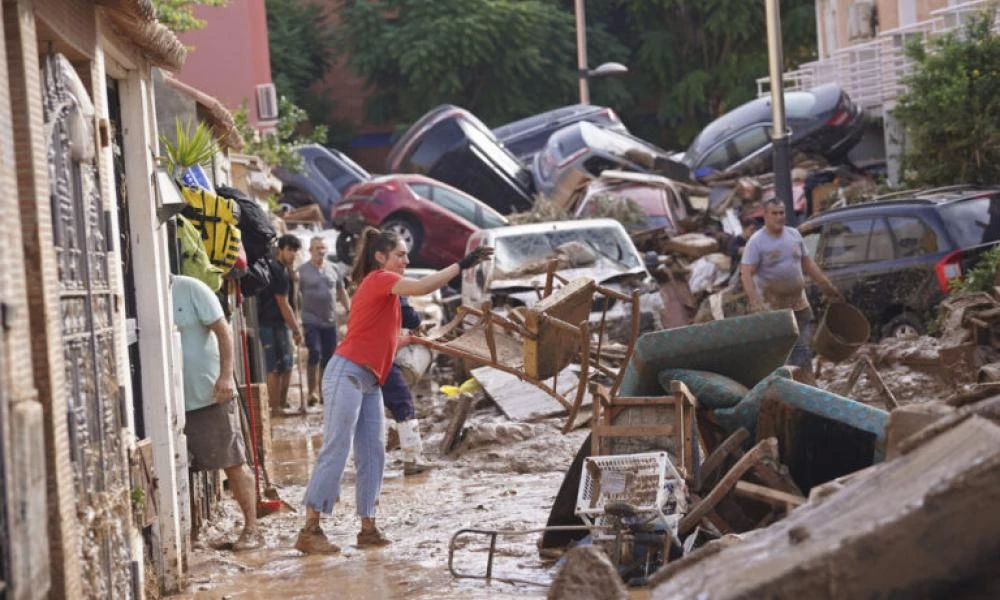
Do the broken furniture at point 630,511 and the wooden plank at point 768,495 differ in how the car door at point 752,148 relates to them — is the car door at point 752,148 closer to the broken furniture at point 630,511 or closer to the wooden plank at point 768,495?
the broken furniture at point 630,511

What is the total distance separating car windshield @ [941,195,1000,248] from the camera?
50.0 feet

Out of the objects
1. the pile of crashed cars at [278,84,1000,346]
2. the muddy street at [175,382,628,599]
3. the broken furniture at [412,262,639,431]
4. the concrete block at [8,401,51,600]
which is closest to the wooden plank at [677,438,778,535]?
the muddy street at [175,382,628,599]

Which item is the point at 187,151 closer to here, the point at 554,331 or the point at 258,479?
the point at 258,479

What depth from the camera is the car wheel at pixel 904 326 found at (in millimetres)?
15438

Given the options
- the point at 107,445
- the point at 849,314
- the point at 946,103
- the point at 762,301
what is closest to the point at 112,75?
the point at 107,445

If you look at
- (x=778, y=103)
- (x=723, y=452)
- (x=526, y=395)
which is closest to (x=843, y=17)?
(x=778, y=103)

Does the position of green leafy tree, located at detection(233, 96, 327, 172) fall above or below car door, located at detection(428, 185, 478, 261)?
above

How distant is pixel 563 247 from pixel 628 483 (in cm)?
1103

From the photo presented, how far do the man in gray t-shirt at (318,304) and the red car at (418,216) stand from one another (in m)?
9.71

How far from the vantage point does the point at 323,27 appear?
51.8 meters

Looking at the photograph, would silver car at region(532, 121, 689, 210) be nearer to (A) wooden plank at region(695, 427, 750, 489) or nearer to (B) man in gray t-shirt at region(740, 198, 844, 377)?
(B) man in gray t-shirt at region(740, 198, 844, 377)

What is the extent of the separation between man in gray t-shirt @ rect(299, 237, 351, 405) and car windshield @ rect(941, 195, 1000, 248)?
6104 mm

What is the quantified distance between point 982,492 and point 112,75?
520cm

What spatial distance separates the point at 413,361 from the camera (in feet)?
55.8
